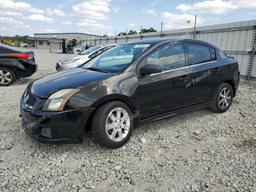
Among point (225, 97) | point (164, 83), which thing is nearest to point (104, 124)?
point (164, 83)

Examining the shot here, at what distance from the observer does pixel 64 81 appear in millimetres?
3162

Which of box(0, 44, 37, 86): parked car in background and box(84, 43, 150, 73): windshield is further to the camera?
box(0, 44, 37, 86): parked car in background

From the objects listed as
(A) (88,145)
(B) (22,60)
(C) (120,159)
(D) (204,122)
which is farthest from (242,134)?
(B) (22,60)

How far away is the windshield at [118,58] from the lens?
11.4 ft

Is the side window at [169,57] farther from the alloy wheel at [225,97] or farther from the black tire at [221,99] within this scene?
the alloy wheel at [225,97]

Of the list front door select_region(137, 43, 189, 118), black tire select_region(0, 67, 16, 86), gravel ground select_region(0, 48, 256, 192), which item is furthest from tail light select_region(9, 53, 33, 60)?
front door select_region(137, 43, 189, 118)

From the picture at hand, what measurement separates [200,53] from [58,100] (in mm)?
2776

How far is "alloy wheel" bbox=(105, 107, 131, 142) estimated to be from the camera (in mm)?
3078

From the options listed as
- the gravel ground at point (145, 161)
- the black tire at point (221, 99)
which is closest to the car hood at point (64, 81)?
the gravel ground at point (145, 161)

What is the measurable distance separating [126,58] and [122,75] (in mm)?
502

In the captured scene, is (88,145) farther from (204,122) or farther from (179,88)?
(204,122)

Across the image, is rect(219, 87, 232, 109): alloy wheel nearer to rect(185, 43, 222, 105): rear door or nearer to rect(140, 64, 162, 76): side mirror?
rect(185, 43, 222, 105): rear door

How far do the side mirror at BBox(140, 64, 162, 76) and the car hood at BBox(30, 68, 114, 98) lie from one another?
18.4 inches

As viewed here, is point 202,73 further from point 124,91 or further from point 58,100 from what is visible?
point 58,100
